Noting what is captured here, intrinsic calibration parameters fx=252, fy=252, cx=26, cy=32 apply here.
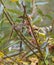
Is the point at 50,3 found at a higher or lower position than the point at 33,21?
lower

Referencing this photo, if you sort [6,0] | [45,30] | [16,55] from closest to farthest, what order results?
[6,0], [16,55], [45,30]

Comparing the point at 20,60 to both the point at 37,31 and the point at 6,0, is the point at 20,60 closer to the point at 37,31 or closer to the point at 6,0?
the point at 37,31

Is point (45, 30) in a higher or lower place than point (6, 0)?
lower

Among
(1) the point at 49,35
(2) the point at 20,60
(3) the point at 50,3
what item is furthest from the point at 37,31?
(3) the point at 50,3

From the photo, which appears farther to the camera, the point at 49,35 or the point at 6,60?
the point at 49,35

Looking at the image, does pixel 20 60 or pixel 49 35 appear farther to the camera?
pixel 49 35

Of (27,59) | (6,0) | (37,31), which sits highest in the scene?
(6,0)

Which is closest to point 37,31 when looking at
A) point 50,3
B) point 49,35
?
point 49,35

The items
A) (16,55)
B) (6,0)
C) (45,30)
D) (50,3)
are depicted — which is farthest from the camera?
(50,3)

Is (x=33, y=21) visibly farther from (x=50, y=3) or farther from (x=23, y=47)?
(x=50, y=3)
